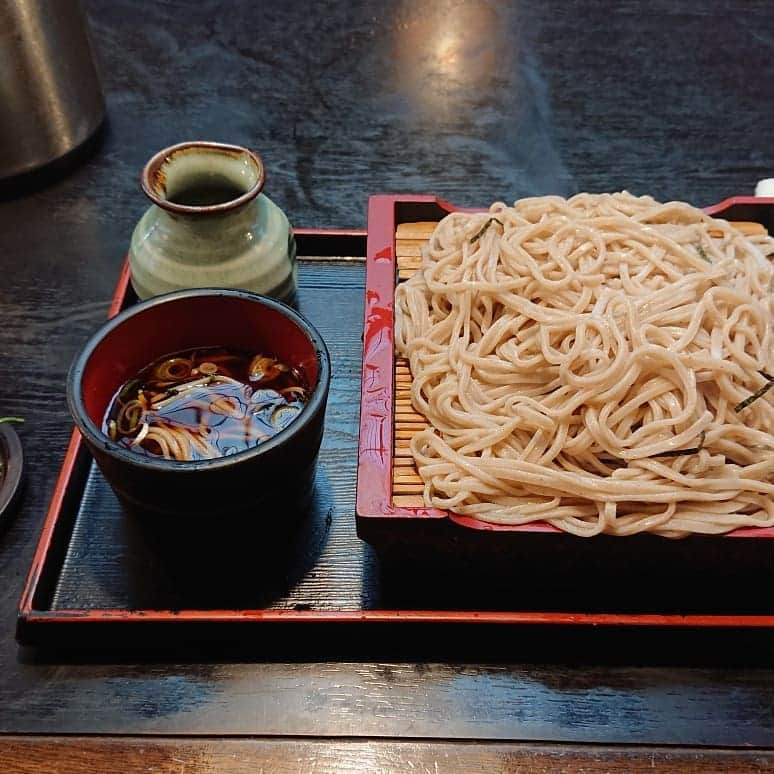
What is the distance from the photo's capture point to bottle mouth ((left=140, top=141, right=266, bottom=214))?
1.54 metres

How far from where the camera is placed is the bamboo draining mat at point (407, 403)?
1.33 m

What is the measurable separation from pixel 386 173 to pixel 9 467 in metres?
1.50

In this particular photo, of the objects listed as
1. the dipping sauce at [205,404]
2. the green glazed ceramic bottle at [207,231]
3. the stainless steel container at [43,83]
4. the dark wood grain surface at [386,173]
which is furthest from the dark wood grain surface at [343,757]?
the stainless steel container at [43,83]

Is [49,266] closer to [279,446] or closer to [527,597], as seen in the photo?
[279,446]

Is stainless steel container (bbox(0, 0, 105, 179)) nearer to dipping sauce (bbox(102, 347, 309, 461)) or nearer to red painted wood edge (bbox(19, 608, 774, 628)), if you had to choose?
dipping sauce (bbox(102, 347, 309, 461))

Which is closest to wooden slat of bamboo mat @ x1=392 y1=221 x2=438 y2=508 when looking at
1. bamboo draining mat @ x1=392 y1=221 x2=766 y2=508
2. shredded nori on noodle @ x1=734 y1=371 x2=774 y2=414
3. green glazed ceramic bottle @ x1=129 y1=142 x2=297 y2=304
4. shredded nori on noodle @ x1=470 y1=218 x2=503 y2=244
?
bamboo draining mat @ x1=392 y1=221 x2=766 y2=508

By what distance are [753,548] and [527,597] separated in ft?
1.24

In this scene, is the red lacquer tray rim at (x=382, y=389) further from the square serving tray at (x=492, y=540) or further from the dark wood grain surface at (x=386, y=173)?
the dark wood grain surface at (x=386, y=173)

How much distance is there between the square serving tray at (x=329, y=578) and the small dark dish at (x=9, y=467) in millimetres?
104

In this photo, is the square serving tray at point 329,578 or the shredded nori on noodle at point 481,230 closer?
the square serving tray at point 329,578

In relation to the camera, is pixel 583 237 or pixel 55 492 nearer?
pixel 55 492

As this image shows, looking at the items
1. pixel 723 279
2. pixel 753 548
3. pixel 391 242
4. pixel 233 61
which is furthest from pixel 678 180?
pixel 233 61

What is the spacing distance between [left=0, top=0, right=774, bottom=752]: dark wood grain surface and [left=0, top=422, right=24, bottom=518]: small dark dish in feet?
0.17

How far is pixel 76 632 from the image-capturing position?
4.16 ft
